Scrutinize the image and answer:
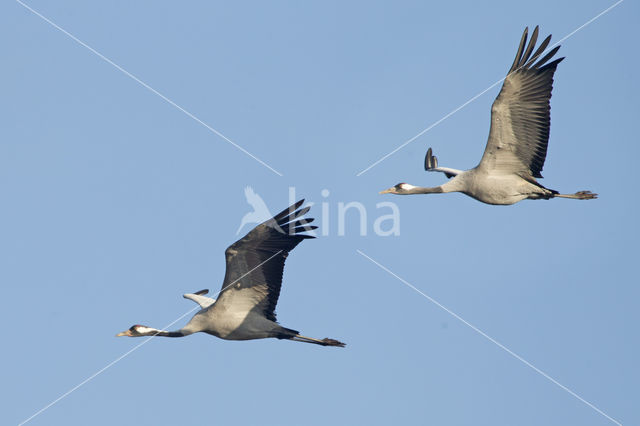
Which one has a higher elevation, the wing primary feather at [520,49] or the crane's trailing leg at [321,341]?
the wing primary feather at [520,49]

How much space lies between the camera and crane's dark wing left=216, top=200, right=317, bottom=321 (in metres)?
19.4

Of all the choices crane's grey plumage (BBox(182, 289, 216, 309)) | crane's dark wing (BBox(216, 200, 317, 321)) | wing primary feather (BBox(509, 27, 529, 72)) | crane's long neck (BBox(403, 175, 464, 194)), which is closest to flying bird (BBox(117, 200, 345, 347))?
crane's dark wing (BBox(216, 200, 317, 321))

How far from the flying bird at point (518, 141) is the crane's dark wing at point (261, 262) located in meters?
3.76

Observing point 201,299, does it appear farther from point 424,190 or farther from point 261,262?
point 424,190

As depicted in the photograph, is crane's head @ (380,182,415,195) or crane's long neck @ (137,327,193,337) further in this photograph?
crane's head @ (380,182,415,195)

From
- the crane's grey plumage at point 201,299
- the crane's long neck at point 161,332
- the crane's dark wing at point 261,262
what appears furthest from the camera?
the crane's grey plumage at point 201,299

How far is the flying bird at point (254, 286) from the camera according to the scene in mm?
19438

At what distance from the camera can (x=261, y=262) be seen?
19688 millimetres

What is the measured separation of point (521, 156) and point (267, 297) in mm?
5242

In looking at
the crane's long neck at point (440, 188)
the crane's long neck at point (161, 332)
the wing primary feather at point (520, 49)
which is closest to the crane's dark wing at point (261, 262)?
the crane's long neck at point (161, 332)

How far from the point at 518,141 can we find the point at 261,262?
5.14 metres

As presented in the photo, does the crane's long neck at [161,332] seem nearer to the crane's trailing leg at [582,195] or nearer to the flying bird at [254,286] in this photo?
the flying bird at [254,286]

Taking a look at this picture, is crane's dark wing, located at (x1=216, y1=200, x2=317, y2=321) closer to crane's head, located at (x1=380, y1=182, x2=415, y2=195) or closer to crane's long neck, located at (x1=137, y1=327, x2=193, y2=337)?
crane's long neck, located at (x1=137, y1=327, x2=193, y2=337)

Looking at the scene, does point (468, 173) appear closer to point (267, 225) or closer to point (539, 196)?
point (539, 196)
